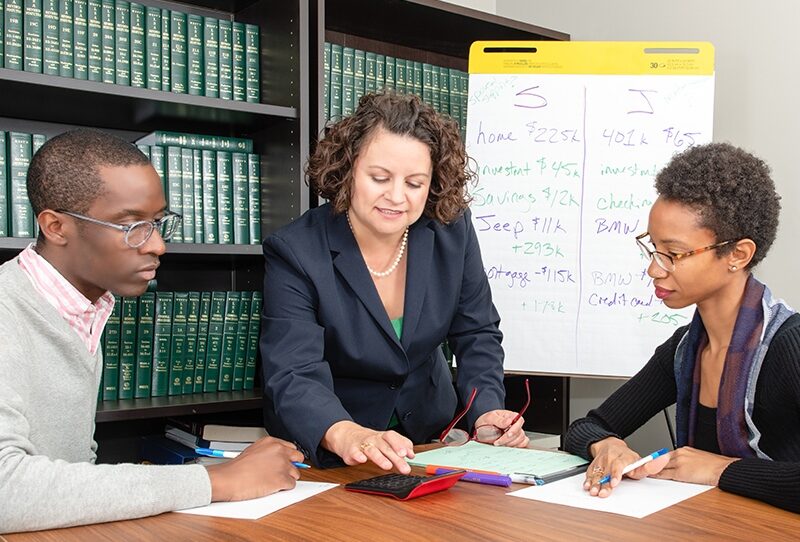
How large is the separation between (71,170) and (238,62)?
1.00 meters

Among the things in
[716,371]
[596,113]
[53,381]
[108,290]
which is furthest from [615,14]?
[53,381]

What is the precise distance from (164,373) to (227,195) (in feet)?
1.65

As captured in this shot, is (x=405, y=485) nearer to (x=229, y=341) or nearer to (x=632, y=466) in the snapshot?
(x=632, y=466)

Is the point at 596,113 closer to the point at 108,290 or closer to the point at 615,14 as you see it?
the point at 615,14

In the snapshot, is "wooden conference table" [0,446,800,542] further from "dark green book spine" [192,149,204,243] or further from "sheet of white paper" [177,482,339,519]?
"dark green book spine" [192,149,204,243]

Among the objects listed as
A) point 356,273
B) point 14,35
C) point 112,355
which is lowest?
point 112,355

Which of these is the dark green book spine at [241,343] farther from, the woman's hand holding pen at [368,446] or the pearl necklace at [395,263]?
the woman's hand holding pen at [368,446]

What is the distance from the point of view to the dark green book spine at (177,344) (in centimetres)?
221

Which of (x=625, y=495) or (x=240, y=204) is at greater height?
(x=240, y=204)

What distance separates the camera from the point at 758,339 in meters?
1.40

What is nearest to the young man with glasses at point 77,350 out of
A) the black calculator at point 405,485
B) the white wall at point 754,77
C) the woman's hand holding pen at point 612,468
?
the black calculator at point 405,485

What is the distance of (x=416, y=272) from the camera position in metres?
1.79

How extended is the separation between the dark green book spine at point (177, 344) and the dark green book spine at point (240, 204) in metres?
0.22

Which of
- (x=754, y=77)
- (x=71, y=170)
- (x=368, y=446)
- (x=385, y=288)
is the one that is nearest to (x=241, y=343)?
(x=385, y=288)
